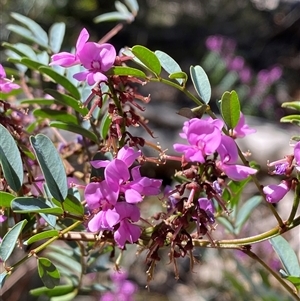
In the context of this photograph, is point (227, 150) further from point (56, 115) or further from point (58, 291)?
point (58, 291)

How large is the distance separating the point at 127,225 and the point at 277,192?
0.13m

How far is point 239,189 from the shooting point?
629mm

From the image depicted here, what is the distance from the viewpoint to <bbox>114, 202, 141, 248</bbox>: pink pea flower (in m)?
0.42

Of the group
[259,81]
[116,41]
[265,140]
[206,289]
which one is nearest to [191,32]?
[116,41]

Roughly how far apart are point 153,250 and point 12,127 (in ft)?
0.67

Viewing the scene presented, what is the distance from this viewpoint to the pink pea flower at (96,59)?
0.42 metres

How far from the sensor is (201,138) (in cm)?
40

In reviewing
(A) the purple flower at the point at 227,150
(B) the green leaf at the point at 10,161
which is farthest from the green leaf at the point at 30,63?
(A) the purple flower at the point at 227,150

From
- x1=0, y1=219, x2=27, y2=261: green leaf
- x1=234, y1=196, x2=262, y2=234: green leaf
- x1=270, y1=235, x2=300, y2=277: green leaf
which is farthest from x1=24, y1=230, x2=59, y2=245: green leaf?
x1=234, y1=196, x2=262, y2=234: green leaf

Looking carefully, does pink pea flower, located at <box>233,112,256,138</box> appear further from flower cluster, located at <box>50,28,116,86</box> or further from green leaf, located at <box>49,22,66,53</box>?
green leaf, located at <box>49,22,66,53</box>

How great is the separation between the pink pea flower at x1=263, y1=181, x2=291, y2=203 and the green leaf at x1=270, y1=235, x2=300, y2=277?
0.12m

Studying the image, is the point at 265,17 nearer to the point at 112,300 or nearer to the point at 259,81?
the point at 259,81

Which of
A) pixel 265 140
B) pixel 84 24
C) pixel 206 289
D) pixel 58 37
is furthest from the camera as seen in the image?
pixel 84 24

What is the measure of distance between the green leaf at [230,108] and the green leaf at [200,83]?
35 millimetres
